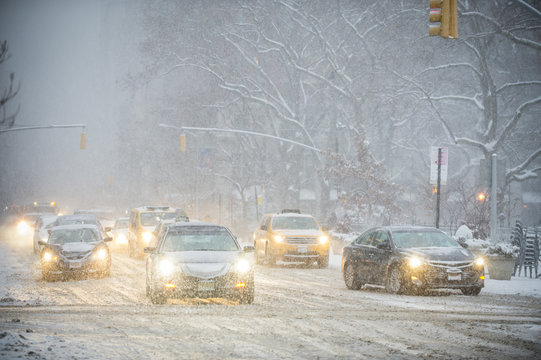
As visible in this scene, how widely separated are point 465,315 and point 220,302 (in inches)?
185

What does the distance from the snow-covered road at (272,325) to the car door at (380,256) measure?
45 cm

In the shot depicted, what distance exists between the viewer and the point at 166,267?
15.3m

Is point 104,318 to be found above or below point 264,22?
below

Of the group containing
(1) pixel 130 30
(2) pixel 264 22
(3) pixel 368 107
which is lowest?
(3) pixel 368 107

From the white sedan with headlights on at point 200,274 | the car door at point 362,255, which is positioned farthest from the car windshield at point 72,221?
the white sedan with headlights on at point 200,274

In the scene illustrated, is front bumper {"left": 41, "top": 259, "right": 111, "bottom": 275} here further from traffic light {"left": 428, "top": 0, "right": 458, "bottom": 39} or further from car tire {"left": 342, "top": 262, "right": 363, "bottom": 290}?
traffic light {"left": 428, "top": 0, "right": 458, "bottom": 39}

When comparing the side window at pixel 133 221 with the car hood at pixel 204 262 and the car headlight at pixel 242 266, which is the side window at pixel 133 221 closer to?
the car hood at pixel 204 262

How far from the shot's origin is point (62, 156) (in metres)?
162

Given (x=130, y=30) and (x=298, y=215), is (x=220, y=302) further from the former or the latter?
(x=130, y=30)

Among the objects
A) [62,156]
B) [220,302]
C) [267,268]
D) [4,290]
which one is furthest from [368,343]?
[62,156]

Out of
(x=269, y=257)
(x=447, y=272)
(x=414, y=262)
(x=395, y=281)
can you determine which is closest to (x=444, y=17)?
(x=414, y=262)

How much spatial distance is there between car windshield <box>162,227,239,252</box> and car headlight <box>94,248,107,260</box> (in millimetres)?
6672

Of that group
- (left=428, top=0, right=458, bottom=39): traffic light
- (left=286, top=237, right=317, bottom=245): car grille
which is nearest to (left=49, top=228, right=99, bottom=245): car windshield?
(left=286, top=237, right=317, bottom=245): car grille

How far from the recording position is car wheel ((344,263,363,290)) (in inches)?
764
